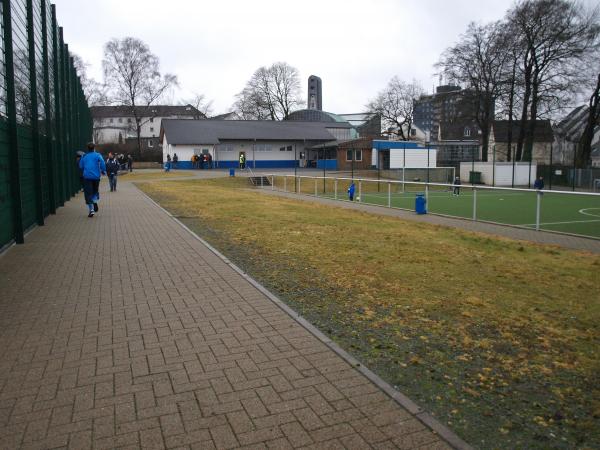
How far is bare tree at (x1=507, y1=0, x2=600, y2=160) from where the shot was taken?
40.7 m

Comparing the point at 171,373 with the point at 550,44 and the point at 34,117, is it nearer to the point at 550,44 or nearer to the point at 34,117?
the point at 34,117

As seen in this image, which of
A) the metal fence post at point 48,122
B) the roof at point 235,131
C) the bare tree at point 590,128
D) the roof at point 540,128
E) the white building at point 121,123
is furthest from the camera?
the white building at point 121,123

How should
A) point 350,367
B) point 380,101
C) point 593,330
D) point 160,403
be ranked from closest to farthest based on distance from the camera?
point 160,403 → point 350,367 → point 593,330 → point 380,101

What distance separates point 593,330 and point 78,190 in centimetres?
2284

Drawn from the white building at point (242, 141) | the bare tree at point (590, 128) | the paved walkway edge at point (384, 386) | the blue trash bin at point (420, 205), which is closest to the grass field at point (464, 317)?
the paved walkway edge at point (384, 386)

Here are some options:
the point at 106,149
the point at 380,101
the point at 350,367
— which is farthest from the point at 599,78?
the point at 106,149

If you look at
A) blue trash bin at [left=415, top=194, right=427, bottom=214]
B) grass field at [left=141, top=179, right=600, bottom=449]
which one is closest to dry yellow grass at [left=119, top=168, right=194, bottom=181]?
blue trash bin at [left=415, top=194, right=427, bottom=214]

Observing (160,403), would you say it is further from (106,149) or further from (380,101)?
(380,101)

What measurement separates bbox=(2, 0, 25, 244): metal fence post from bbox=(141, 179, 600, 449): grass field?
11.0 feet

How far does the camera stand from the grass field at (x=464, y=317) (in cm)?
338

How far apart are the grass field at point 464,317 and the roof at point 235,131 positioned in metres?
43.9

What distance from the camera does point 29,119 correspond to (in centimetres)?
1073

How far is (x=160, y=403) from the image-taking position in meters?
3.39

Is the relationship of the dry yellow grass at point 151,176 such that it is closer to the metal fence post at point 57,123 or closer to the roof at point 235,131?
the roof at point 235,131
